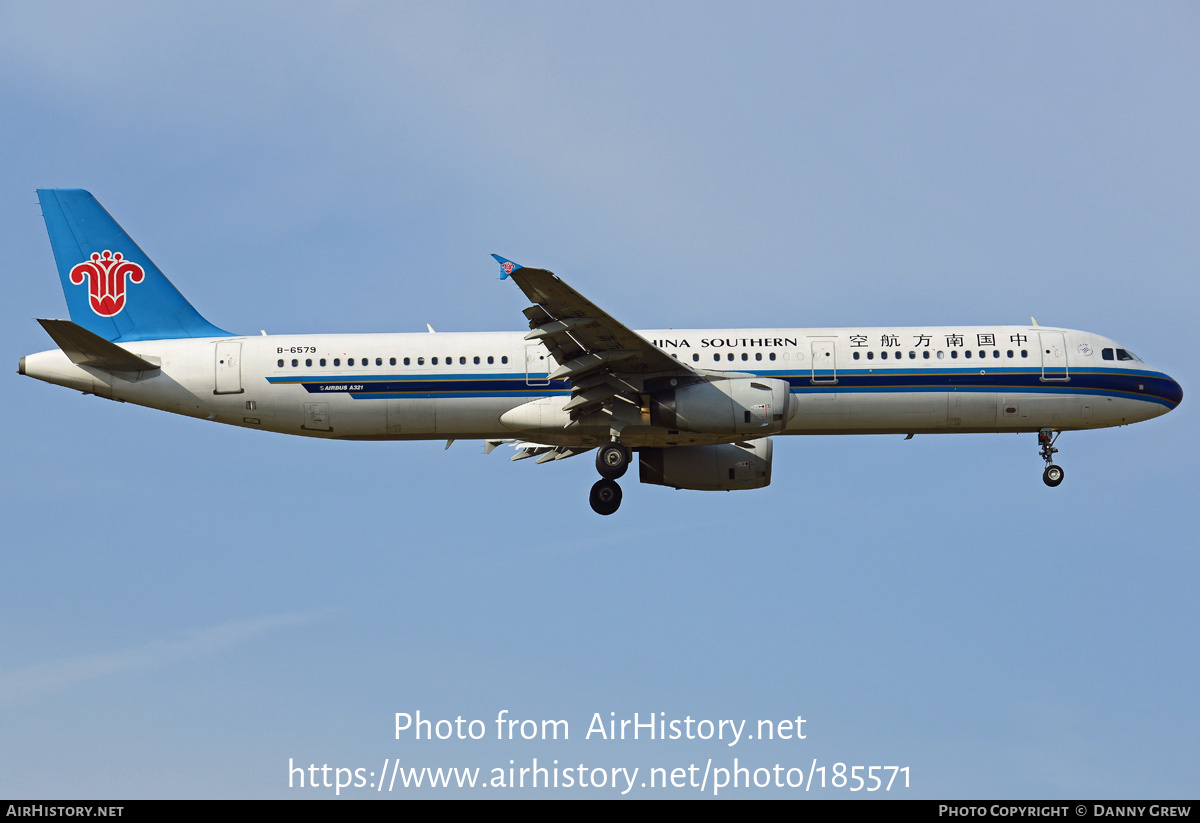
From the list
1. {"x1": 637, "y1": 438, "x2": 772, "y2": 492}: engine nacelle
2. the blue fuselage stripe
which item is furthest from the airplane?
{"x1": 637, "y1": 438, "x2": 772, "y2": 492}: engine nacelle

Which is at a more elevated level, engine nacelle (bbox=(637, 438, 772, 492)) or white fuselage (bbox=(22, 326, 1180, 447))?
white fuselage (bbox=(22, 326, 1180, 447))

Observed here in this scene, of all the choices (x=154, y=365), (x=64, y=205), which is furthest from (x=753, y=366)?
(x=64, y=205)

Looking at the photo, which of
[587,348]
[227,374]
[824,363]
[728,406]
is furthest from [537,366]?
[227,374]

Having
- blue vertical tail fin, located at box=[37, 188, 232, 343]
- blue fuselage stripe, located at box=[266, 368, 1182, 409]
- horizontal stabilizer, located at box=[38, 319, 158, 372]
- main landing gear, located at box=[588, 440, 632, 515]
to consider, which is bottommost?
main landing gear, located at box=[588, 440, 632, 515]

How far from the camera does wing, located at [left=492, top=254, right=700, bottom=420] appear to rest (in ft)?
106

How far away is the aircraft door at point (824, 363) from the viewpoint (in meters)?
36.7

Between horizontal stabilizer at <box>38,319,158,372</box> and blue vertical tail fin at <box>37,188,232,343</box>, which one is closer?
horizontal stabilizer at <box>38,319,158,372</box>

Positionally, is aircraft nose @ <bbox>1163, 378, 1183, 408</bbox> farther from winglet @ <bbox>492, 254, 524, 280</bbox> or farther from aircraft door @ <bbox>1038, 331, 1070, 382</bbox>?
winglet @ <bbox>492, 254, 524, 280</bbox>

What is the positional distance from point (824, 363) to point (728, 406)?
389 centimetres

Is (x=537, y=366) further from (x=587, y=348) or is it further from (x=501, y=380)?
(x=587, y=348)

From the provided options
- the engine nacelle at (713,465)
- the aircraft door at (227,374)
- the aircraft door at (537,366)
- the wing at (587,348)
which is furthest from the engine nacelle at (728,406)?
the aircraft door at (227,374)

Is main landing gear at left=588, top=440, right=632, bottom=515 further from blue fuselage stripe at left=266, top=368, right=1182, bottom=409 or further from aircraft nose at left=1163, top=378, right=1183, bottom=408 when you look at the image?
aircraft nose at left=1163, top=378, right=1183, bottom=408

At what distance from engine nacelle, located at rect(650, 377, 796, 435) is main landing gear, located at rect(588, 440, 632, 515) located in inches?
76.5

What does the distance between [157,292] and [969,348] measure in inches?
952
